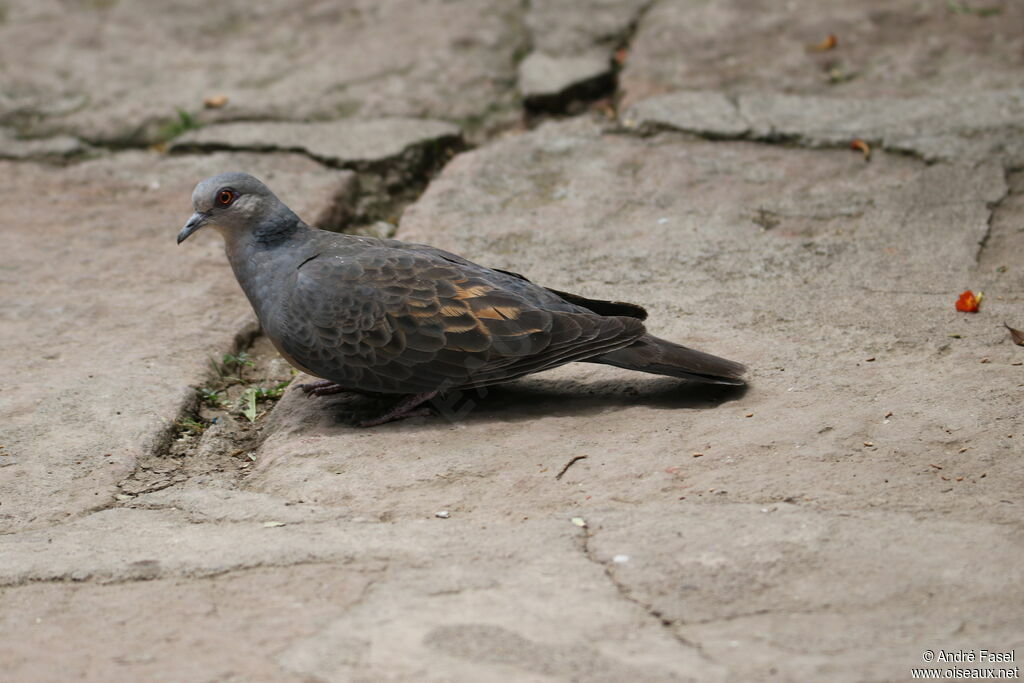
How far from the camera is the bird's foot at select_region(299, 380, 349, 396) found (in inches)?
161

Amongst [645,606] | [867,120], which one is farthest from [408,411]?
[867,120]

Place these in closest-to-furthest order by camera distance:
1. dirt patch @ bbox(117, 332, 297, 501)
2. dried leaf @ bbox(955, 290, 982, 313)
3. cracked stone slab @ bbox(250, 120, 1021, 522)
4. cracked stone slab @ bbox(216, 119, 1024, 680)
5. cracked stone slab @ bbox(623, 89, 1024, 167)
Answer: cracked stone slab @ bbox(216, 119, 1024, 680), cracked stone slab @ bbox(250, 120, 1021, 522), dirt patch @ bbox(117, 332, 297, 501), dried leaf @ bbox(955, 290, 982, 313), cracked stone slab @ bbox(623, 89, 1024, 167)

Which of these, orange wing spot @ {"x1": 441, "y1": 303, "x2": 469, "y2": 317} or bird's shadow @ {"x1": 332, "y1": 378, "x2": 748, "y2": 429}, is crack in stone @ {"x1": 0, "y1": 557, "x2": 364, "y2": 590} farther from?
orange wing spot @ {"x1": 441, "y1": 303, "x2": 469, "y2": 317}

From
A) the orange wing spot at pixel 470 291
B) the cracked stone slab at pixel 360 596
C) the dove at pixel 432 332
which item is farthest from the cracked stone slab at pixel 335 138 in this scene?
the cracked stone slab at pixel 360 596

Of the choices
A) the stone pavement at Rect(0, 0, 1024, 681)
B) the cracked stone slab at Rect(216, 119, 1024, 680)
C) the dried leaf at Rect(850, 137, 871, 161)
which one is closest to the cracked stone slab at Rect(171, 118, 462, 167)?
the stone pavement at Rect(0, 0, 1024, 681)

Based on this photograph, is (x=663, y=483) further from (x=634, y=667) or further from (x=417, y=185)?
(x=417, y=185)

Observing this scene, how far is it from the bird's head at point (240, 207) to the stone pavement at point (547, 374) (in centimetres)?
56

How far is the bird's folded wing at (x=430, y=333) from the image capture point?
3764mm

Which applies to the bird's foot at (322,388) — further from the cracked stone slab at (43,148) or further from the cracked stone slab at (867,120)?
the cracked stone slab at (43,148)

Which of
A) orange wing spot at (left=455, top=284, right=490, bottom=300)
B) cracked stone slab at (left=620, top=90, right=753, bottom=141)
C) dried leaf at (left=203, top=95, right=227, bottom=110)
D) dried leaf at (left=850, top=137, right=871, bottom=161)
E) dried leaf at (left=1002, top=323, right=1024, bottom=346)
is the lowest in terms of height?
dried leaf at (left=1002, top=323, right=1024, bottom=346)

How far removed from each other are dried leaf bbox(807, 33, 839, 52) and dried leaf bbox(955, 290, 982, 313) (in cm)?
287

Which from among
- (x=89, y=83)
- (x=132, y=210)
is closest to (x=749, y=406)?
(x=132, y=210)

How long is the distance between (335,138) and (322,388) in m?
2.49

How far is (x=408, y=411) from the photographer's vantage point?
3.90m
